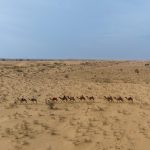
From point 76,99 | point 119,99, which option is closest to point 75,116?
point 76,99

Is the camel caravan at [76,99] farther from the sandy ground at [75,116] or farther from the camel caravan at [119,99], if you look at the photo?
the sandy ground at [75,116]

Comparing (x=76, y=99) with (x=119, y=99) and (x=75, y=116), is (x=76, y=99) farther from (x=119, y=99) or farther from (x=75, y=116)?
(x=75, y=116)

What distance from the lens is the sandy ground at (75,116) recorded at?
13.4 m

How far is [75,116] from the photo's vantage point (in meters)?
15.8

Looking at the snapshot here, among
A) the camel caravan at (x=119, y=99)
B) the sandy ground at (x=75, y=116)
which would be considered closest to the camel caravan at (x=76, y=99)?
the camel caravan at (x=119, y=99)

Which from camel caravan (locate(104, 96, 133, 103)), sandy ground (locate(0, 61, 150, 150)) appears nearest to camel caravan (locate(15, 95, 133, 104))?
camel caravan (locate(104, 96, 133, 103))

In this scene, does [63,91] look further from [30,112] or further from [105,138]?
[105,138]

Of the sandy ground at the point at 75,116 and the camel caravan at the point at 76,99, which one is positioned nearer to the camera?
the sandy ground at the point at 75,116

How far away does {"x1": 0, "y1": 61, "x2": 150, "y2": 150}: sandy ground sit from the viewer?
529 inches

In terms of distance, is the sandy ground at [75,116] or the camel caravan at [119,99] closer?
the sandy ground at [75,116]

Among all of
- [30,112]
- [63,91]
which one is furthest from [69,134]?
[63,91]

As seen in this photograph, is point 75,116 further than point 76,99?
No

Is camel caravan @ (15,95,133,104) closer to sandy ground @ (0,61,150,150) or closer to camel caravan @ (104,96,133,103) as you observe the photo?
camel caravan @ (104,96,133,103)

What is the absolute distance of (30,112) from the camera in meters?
16.5
